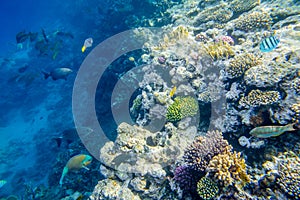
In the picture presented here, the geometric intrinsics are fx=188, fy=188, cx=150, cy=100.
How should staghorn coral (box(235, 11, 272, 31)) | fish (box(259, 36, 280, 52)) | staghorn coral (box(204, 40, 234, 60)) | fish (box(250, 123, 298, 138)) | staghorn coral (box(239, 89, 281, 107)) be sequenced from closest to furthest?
1. fish (box(250, 123, 298, 138))
2. staghorn coral (box(239, 89, 281, 107))
3. fish (box(259, 36, 280, 52))
4. staghorn coral (box(204, 40, 234, 60))
5. staghorn coral (box(235, 11, 272, 31))

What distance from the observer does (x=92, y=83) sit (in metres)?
12.6

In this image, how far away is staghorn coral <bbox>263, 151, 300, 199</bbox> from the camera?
2.68 metres

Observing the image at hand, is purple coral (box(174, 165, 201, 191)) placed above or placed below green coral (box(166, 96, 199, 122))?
below

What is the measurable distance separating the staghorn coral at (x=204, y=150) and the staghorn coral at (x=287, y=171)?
2.29 ft

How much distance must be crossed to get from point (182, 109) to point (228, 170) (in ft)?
6.25

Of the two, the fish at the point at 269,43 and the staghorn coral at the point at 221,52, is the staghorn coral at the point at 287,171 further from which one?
the staghorn coral at the point at 221,52

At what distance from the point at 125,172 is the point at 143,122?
1.52m

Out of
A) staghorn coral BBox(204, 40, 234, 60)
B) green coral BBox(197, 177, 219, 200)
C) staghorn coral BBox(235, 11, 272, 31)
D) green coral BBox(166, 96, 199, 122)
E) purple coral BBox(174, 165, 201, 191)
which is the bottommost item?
green coral BBox(197, 177, 219, 200)

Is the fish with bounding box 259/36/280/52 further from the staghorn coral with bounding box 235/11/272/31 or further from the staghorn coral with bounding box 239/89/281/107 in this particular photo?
the staghorn coral with bounding box 235/11/272/31

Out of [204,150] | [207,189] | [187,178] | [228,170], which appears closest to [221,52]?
[204,150]

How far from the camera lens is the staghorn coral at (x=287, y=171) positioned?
8.80 ft

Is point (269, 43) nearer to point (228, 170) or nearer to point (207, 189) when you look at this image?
point (228, 170)

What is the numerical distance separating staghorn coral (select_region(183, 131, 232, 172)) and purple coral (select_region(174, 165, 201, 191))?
0.50ft

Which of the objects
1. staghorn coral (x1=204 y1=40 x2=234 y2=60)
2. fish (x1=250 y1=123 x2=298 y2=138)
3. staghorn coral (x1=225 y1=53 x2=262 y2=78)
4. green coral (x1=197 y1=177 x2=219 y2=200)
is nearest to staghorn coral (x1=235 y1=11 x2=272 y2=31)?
staghorn coral (x1=204 y1=40 x2=234 y2=60)
